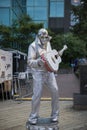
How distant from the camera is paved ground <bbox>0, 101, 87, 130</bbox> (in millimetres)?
10984

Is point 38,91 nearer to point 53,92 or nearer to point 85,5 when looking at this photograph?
point 53,92

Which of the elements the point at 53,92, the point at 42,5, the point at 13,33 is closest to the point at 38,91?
the point at 53,92

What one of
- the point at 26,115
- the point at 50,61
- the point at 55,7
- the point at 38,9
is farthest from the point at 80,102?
the point at 55,7

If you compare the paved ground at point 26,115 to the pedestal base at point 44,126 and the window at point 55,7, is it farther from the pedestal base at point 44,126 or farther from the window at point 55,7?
the window at point 55,7

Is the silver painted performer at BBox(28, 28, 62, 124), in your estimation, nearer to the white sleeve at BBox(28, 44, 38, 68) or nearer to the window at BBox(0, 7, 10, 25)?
the white sleeve at BBox(28, 44, 38, 68)

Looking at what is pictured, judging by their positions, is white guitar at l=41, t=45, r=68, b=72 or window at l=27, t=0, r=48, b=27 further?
window at l=27, t=0, r=48, b=27

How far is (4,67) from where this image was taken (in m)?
17.5

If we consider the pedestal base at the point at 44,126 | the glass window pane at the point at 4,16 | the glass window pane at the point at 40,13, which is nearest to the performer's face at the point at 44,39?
the pedestal base at the point at 44,126

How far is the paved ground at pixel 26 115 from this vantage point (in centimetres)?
1098

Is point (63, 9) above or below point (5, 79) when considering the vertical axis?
above

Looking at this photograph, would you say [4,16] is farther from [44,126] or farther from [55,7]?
[44,126]

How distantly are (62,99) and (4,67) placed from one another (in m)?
2.83

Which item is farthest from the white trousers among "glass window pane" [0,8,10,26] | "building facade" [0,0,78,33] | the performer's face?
"building facade" [0,0,78,33]

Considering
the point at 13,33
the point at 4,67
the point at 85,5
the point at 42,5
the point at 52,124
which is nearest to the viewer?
the point at 52,124
